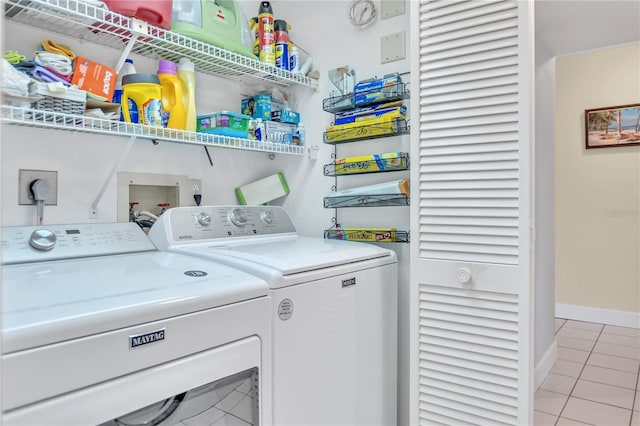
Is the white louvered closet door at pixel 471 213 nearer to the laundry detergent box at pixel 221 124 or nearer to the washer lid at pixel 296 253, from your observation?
the washer lid at pixel 296 253

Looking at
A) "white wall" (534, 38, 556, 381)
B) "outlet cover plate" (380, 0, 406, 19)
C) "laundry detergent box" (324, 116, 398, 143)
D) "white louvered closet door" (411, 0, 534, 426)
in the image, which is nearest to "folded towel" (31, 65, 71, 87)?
"laundry detergent box" (324, 116, 398, 143)

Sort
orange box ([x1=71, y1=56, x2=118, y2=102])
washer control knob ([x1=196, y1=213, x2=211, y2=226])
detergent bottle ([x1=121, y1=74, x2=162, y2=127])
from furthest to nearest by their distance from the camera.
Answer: washer control knob ([x1=196, y1=213, x2=211, y2=226]) → detergent bottle ([x1=121, y1=74, x2=162, y2=127]) → orange box ([x1=71, y1=56, x2=118, y2=102])

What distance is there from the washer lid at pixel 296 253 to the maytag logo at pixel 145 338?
424 millimetres

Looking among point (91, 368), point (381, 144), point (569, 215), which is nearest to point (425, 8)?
point (381, 144)

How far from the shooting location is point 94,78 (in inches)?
61.2

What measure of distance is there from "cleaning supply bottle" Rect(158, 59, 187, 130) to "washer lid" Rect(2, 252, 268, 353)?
0.69 metres

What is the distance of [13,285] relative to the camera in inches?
40.6

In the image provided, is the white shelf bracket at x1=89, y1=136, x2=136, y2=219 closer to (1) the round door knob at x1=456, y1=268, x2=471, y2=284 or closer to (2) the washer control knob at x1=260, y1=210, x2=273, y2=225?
(2) the washer control knob at x1=260, y1=210, x2=273, y2=225

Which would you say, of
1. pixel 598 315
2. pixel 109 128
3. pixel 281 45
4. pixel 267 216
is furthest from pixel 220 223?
pixel 598 315

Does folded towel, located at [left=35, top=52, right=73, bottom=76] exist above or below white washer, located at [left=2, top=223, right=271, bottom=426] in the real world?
above

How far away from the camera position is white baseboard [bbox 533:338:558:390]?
2777mm

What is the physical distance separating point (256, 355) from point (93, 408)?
0.44 metres

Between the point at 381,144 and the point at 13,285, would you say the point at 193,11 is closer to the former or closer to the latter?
the point at 381,144

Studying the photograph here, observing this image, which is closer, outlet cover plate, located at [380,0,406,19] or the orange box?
the orange box
